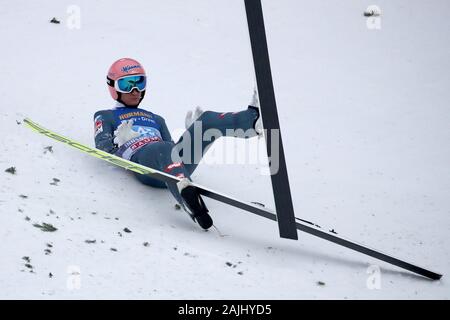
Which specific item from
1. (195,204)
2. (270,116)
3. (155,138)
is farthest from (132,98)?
(270,116)

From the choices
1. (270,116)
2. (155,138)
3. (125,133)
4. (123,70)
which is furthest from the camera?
(123,70)

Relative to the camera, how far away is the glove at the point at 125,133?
434 centimetres

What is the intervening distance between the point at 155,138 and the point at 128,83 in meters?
0.41

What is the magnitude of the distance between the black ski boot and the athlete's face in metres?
1.14

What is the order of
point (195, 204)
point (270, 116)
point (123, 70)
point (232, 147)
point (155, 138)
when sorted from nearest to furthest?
point (270, 116)
point (195, 204)
point (155, 138)
point (123, 70)
point (232, 147)

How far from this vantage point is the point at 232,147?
5242 millimetres

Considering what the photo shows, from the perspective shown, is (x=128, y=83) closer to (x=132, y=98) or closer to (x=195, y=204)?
(x=132, y=98)

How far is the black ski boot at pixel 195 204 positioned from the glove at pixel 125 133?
2.40 ft

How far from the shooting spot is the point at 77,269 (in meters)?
3.16

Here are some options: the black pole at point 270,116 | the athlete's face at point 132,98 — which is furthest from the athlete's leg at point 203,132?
the black pole at point 270,116

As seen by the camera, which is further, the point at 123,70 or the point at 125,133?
the point at 123,70

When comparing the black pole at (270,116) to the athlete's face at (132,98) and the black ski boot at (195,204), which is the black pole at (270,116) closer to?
the black ski boot at (195,204)
